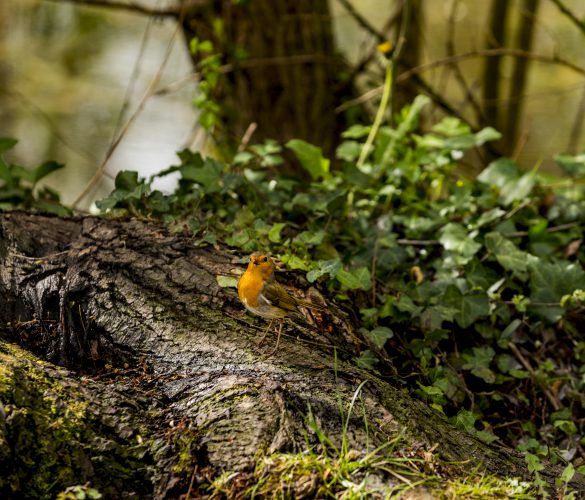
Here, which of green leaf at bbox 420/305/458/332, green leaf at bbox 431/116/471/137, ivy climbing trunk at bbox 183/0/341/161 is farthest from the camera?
ivy climbing trunk at bbox 183/0/341/161

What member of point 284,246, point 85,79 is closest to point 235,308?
point 284,246

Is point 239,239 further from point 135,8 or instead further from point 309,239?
point 135,8

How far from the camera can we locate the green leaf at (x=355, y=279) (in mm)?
2430

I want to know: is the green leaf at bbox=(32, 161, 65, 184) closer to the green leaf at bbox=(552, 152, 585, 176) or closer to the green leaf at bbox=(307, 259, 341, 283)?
the green leaf at bbox=(307, 259, 341, 283)

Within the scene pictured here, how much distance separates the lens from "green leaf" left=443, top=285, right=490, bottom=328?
2643 mm

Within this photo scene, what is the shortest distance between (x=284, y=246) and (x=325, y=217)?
43 centimetres

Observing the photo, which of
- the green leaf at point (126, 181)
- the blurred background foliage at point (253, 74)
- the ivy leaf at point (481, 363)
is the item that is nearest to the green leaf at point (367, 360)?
the ivy leaf at point (481, 363)

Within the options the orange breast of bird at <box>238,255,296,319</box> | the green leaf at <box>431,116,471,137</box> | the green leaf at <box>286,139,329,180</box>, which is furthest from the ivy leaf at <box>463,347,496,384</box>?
the green leaf at <box>431,116,471,137</box>

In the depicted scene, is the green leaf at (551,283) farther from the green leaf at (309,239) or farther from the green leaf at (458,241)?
the green leaf at (309,239)

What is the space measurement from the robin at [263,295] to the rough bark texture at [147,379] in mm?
96

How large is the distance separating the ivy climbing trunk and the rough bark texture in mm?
2095

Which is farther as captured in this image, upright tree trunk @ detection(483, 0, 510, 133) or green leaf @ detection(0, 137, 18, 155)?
upright tree trunk @ detection(483, 0, 510, 133)

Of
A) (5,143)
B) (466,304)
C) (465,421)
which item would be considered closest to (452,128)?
(466,304)

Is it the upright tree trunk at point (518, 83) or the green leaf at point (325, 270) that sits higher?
the upright tree trunk at point (518, 83)
